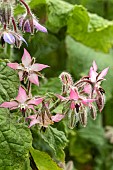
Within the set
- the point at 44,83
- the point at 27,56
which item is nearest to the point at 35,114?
the point at 27,56

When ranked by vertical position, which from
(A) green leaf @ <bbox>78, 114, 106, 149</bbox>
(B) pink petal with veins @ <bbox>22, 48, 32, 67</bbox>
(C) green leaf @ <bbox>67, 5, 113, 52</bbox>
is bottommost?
(A) green leaf @ <bbox>78, 114, 106, 149</bbox>

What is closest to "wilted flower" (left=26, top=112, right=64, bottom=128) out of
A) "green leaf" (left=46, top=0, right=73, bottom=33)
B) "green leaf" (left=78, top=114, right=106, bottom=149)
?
"green leaf" (left=46, top=0, right=73, bottom=33)

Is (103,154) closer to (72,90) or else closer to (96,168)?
(96,168)

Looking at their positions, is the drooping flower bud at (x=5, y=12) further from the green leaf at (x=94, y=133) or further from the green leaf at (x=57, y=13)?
the green leaf at (x=94, y=133)

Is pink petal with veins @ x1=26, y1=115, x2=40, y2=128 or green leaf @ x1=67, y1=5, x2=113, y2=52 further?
green leaf @ x1=67, y1=5, x2=113, y2=52

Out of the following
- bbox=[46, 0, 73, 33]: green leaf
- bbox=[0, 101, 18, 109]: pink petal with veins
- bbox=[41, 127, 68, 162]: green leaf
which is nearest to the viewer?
bbox=[0, 101, 18, 109]: pink petal with veins

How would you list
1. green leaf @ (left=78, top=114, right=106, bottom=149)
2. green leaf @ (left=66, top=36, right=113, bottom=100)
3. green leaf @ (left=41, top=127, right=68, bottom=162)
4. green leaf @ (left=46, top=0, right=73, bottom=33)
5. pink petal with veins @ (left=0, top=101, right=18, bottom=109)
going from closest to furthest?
1. pink petal with veins @ (left=0, top=101, right=18, bottom=109)
2. green leaf @ (left=41, top=127, right=68, bottom=162)
3. green leaf @ (left=46, top=0, right=73, bottom=33)
4. green leaf @ (left=66, top=36, right=113, bottom=100)
5. green leaf @ (left=78, top=114, right=106, bottom=149)

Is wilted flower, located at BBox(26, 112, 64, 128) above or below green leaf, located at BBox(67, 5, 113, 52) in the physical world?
below

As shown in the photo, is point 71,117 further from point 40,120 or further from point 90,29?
point 90,29

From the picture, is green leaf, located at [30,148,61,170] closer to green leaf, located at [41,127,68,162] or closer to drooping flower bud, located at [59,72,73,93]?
green leaf, located at [41,127,68,162]

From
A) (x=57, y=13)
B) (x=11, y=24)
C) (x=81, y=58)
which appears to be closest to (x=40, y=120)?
(x=11, y=24)
